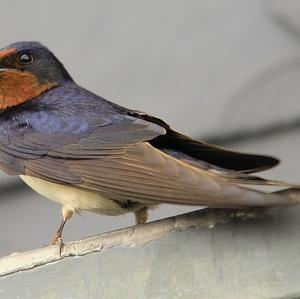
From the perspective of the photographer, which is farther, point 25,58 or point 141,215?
point 25,58

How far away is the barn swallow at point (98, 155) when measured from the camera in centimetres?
144

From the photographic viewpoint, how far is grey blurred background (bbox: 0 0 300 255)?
7.98ft

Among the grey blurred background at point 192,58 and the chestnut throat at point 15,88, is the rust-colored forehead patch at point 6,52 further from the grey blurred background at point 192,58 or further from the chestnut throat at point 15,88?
the grey blurred background at point 192,58

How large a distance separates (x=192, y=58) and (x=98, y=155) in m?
0.91

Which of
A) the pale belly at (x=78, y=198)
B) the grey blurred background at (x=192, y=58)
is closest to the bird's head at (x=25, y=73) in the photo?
the pale belly at (x=78, y=198)

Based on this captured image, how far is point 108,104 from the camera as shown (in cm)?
174

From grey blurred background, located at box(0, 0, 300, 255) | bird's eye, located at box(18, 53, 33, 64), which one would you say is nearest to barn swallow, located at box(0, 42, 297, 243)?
bird's eye, located at box(18, 53, 33, 64)

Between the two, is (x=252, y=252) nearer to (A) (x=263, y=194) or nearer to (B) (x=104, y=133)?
(A) (x=263, y=194)

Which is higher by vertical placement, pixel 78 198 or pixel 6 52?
pixel 6 52

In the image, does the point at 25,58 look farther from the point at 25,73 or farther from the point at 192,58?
the point at 192,58

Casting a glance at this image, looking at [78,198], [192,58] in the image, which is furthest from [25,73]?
[192,58]

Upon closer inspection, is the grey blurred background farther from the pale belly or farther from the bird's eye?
the pale belly

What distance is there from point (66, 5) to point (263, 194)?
3.99ft

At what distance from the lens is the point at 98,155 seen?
1596 millimetres
